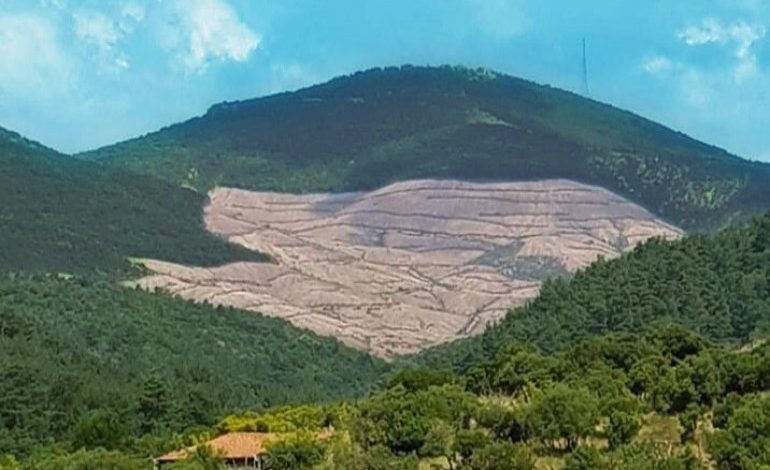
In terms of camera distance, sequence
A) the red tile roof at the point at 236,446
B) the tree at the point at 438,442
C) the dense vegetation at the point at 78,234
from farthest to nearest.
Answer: the dense vegetation at the point at 78,234 < the red tile roof at the point at 236,446 < the tree at the point at 438,442

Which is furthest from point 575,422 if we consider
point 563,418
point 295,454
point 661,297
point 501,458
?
point 661,297

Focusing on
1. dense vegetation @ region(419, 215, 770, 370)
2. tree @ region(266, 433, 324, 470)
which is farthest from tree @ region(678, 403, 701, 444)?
dense vegetation @ region(419, 215, 770, 370)

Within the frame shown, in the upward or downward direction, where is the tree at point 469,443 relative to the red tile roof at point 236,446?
upward

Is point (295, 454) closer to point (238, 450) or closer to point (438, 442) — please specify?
point (438, 442)

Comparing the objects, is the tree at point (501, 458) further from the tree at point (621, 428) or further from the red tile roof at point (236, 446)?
the red tile roof at point (236, 446)

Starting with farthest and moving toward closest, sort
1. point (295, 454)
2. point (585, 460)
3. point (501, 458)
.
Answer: point (295, 454)
point (501, 458)
point (585, 460)

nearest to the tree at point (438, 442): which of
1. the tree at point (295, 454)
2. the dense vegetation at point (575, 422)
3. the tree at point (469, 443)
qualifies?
the dense vegetation at point (575, 422)
